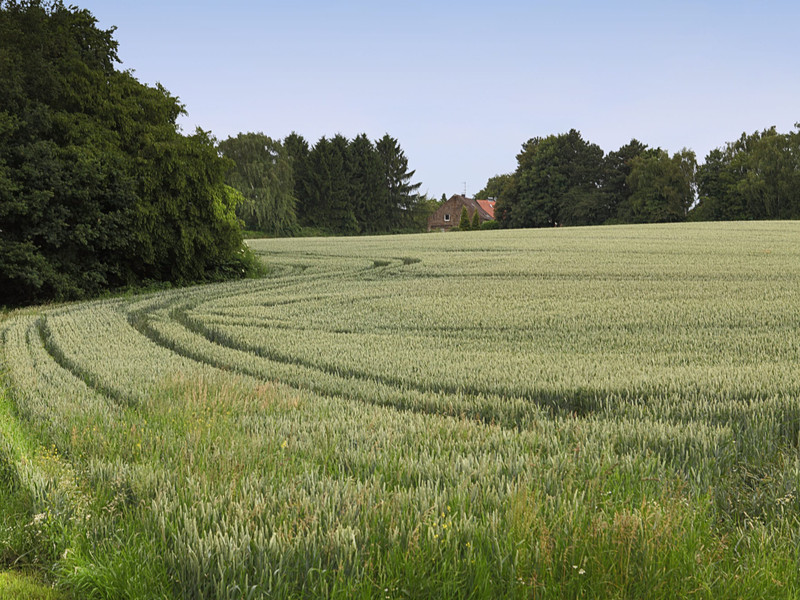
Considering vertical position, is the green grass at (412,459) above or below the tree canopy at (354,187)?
below

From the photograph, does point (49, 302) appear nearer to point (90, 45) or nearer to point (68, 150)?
point (68, 150)

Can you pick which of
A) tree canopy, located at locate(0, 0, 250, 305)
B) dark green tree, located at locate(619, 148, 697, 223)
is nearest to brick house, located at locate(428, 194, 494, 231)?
dark green tree, located at locate(619, 148, 697, 223)

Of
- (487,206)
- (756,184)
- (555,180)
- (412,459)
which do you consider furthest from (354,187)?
(412,459)

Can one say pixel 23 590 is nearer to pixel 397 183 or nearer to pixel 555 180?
pixel 555 180

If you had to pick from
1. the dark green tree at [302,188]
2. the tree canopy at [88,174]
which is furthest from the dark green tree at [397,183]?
the tree canopy at [88,174]

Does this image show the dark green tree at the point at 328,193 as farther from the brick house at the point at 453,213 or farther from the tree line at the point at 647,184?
the brick house at the point at 453,213

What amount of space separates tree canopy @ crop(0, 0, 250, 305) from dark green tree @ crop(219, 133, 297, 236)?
49871mm

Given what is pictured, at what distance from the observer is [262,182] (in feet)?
233

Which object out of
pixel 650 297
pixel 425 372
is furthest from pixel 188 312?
pixel 650 297

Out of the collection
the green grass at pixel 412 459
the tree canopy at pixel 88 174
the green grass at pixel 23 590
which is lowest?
the green grass at pixel 23 590

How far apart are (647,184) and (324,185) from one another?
40.0 m

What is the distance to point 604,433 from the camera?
4.93m

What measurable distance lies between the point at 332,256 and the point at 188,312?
16529 millimetres

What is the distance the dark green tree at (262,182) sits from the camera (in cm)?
7006
